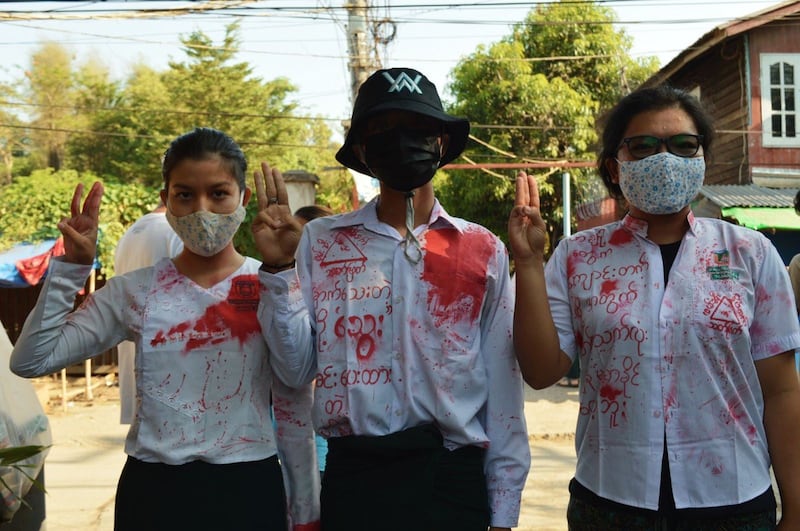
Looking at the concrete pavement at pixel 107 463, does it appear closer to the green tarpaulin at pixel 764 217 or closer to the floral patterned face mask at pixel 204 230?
the green tarpaulin at pixel 764 217

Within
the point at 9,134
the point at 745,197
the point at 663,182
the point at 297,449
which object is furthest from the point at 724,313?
the point at 9,134

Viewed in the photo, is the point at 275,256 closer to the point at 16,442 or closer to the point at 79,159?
the point at 16,442

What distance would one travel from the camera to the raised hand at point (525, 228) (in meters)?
2.24

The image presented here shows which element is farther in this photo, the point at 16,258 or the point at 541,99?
the point at 541,99

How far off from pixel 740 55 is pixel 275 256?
1568 cm

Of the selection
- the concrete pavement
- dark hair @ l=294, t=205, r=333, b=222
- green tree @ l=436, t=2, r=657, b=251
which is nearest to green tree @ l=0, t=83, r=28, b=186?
green tree @ l=436, t=2, r=657, b=251

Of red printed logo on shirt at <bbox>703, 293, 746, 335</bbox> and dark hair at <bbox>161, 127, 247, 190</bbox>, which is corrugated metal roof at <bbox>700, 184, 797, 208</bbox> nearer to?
red printed logo on shirt at <bbox>703, 293, 746, 335</bbox>

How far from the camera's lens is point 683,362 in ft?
7.08

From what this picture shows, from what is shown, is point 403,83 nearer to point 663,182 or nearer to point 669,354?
point 663,182

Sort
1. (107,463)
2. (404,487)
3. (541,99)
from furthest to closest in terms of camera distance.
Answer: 1. (541,99)
2. (107,463)
3. (404,487)

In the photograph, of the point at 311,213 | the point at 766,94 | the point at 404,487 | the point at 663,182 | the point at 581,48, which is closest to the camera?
the point at 404,487

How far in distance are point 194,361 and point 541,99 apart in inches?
755

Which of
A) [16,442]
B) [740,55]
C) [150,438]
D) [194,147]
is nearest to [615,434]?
[150,438]

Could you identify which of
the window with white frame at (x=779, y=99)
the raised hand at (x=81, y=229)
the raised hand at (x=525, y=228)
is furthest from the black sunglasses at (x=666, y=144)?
the window with white frame at (x=779, y=99)
